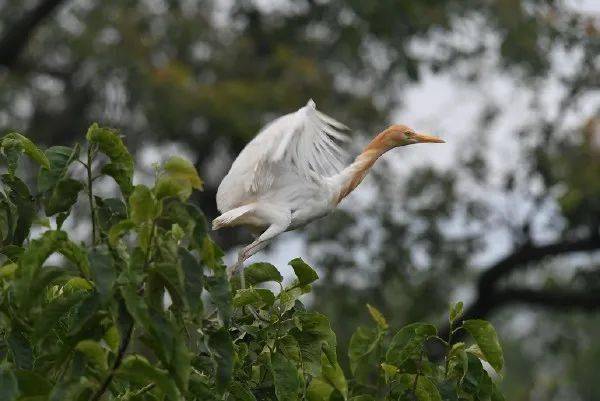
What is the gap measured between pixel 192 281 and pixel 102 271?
0.14m

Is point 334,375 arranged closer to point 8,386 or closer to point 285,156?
point 8,386

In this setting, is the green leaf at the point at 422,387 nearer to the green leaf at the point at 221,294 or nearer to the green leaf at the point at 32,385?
the green leaf at the point at 221,294

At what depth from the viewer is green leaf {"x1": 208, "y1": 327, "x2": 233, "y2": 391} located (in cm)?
197

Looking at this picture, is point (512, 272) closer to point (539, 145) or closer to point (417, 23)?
point (539, 145)

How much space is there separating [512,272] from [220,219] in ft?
19.7

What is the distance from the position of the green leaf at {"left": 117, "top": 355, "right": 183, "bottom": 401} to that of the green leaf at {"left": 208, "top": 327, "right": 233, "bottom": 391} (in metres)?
0.14

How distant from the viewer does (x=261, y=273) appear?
96.3 inches

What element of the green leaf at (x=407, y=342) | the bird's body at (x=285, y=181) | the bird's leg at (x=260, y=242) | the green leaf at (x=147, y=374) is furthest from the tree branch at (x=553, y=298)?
the green leaf at (x=147, y=374)

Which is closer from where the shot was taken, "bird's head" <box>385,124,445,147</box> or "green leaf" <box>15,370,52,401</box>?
"green leaf" <box>15,370,52,401</box>

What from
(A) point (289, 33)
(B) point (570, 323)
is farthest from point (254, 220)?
(B) point (570, 323)

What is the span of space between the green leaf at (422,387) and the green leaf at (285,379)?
0.83 ft

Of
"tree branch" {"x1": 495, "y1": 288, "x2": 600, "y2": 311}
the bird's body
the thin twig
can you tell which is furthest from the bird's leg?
"tree branch" {"x1": 495, "y1": 288, "x2": 600, "y2": 311}

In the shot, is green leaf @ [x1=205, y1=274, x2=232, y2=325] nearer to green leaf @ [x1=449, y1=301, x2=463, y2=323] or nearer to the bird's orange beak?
green leaf @ [x1=449, y1=301, x2=463, y2=323]

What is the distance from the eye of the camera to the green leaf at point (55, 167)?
78.9 inches
